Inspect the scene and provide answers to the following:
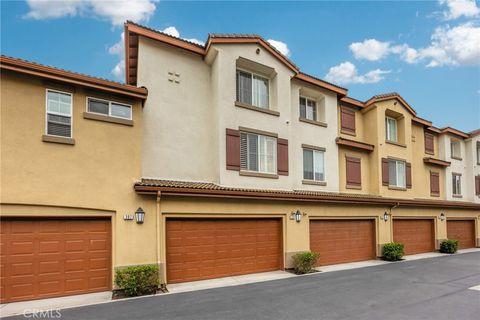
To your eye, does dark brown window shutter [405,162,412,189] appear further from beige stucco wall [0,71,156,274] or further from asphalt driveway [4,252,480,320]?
beige stucco wall [0,71,156,274]

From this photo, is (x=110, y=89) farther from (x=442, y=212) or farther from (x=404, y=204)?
(x=442, y=212)

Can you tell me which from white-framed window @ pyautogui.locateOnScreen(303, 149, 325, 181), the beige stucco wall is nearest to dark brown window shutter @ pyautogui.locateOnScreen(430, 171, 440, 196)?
white-framed window @ pyautogui.locateOnScreen(303, 149, 325, 181)

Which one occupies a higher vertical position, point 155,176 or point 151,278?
point 155,176

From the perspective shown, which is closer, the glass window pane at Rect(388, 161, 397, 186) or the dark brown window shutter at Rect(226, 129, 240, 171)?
the dark brown window shutter at Rect(226, 129, 240, 171)

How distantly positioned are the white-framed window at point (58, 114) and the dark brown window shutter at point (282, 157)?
8.26 metres

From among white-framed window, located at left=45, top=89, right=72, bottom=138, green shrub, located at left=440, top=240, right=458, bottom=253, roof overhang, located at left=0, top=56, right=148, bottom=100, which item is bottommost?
green shrub, located at left=440, top=240, right=458, bottom=253

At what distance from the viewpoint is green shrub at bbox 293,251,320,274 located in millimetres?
11977

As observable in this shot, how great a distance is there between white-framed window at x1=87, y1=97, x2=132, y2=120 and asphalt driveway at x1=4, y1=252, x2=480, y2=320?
18.1 ft

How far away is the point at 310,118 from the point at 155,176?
906 cm

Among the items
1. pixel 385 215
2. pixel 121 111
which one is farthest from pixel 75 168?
pixel 385 215

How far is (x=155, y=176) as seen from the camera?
37.7 ft

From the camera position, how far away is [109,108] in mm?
9625

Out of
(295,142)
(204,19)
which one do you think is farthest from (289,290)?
(204,19)

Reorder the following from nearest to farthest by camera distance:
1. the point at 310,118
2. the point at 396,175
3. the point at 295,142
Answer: the point at 295,142
the point at 310,118
the point at 396,175
